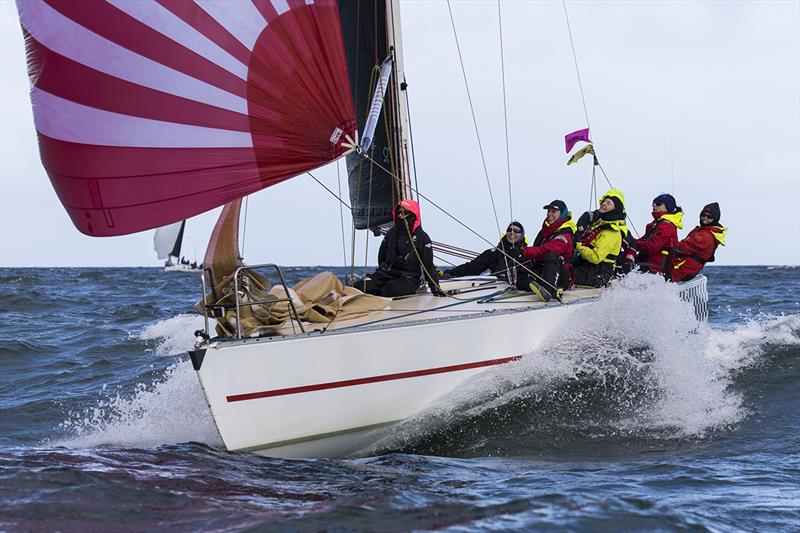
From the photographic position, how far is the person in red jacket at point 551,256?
6.36 m

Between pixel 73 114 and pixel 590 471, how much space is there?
3.45 meters

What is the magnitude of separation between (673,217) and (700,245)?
37 cm

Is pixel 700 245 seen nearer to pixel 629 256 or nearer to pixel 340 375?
pixel 629 256

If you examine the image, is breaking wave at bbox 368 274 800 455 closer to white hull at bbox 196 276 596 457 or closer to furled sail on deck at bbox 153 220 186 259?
white hull at bbox 196 276 596 457

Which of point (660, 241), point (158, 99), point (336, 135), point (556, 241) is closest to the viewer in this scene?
point (158, 99)

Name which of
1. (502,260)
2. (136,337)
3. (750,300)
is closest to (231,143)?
(502,260)

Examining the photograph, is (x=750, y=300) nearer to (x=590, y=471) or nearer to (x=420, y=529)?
(x=590, y=471)

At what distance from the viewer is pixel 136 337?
11.3 metres

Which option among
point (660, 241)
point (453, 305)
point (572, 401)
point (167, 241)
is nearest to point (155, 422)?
point (453, 305)

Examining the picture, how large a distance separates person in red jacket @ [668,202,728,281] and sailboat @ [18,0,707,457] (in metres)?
3.47

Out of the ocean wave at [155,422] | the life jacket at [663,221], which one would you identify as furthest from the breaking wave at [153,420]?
the life jacket at [663,221]

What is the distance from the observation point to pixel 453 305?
5.88 metres

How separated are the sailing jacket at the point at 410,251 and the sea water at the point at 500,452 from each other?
3.54 ft

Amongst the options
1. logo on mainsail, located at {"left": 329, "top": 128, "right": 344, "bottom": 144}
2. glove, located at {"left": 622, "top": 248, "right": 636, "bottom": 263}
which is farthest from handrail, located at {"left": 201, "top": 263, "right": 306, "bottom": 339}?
glove, located at {"left": 622, "top": 248, "right": 636, "bottom": 263}
